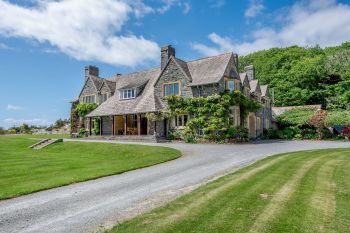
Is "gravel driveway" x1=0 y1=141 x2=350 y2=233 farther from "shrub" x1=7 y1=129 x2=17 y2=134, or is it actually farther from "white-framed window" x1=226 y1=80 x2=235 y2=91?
"shrub" x1=7 y1=129 x2=17 y2=134

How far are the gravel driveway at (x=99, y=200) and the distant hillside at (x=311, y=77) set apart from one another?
42842 millimetres

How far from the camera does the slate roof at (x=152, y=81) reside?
32.5 metres

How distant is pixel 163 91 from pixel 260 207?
2831 centimetres

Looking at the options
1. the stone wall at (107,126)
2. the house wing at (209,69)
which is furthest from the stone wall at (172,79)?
the stone wall at (107,126)

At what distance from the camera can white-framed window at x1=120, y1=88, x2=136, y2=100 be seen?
38.6m

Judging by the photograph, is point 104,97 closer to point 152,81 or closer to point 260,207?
point 152,81

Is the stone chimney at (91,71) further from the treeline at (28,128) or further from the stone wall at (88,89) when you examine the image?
the treeline at (28,128)

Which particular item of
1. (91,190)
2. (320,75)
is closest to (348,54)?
(320,75)

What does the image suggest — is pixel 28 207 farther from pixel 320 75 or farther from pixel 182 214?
pixel 320 75

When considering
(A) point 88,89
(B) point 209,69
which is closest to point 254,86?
(B) point 209,69

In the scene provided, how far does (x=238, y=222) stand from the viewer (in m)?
6.66

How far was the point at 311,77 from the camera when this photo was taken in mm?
54188

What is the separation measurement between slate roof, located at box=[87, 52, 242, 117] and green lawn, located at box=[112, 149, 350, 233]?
821 inches

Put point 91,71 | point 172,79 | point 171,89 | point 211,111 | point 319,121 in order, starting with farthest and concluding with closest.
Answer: point 91,71
point 171,89
point 172,79
point 319,121
point 211,111
